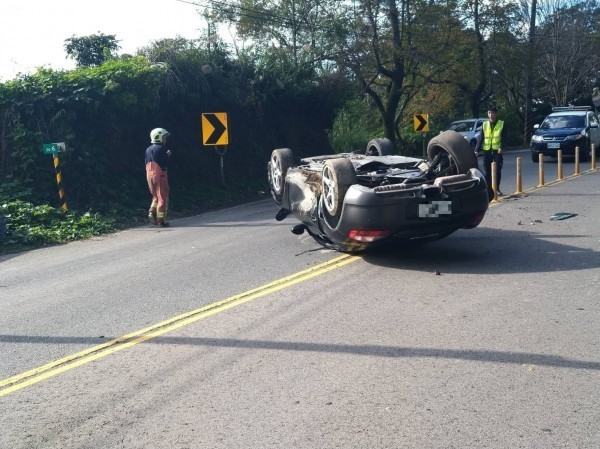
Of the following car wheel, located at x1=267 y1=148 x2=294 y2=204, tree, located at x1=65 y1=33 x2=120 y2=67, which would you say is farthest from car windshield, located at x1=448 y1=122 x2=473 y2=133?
car wheel, located at x1=267 y1=148 x2=294 y2=204

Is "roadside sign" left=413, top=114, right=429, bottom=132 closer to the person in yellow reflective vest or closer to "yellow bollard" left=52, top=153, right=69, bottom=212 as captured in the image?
the person in yellow reflective vest

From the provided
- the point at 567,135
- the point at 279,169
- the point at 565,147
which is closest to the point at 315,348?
the point at 279,169

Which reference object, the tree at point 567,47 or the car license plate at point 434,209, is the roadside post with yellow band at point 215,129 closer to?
the car license plate at point 434,209

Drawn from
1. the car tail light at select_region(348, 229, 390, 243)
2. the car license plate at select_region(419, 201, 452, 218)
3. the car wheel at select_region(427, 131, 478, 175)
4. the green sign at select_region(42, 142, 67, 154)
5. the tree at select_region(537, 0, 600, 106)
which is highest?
the tree at select_region(537, 0, 600, 106)

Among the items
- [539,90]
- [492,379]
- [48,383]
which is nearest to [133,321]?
[48,383]

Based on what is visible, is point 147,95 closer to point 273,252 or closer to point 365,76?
point 273,252

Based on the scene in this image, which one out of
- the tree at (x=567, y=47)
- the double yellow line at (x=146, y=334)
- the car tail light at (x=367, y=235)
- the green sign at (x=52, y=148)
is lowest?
the double yellow line at (x=146, y=334)

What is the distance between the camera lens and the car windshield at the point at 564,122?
27578mm

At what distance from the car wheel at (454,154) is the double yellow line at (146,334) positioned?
77.2 inches

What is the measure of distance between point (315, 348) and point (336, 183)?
10.6ft

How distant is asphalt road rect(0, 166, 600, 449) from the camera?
4.66 m

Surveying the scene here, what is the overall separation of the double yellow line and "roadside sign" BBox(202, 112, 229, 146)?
9572mm

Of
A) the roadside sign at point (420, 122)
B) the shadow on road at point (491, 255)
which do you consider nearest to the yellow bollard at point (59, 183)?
the shadow on road at point (491, 255)

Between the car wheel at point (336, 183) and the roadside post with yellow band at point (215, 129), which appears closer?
the car wheel at point (336, 183)
